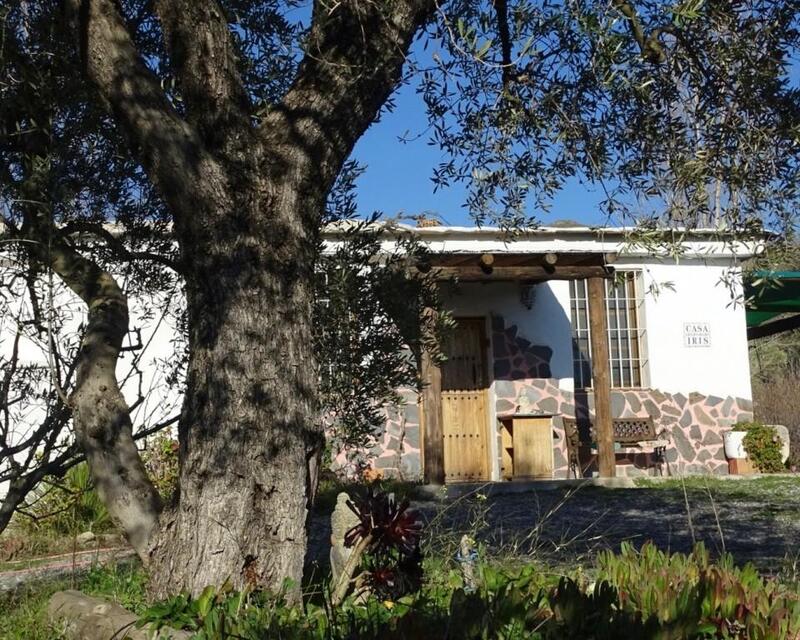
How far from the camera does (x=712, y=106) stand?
5.86 meters

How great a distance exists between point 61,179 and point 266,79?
1.44m

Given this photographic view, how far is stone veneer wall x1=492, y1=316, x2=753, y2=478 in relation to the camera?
50.5 ft

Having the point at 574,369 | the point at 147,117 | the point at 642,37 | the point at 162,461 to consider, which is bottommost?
the point at 162,461

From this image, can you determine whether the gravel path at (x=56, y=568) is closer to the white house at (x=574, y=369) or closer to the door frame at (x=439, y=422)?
the door frame at (x=439, y=422)

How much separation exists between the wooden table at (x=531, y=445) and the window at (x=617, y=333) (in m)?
1.35

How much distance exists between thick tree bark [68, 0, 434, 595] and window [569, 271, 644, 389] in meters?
11.7

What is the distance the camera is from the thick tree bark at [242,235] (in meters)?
4.16

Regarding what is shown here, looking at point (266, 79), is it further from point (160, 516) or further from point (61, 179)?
point (160, 516)

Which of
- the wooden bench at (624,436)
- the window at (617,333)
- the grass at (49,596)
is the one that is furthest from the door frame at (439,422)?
the grass at (49,596)

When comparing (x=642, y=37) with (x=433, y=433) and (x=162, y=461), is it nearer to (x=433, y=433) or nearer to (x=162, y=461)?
(x=162, y=461)

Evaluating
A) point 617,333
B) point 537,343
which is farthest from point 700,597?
point 617,333

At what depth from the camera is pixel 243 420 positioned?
416 centimetres

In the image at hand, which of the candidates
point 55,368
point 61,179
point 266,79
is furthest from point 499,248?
point 55,368

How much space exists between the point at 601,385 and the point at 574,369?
1.59 meters
